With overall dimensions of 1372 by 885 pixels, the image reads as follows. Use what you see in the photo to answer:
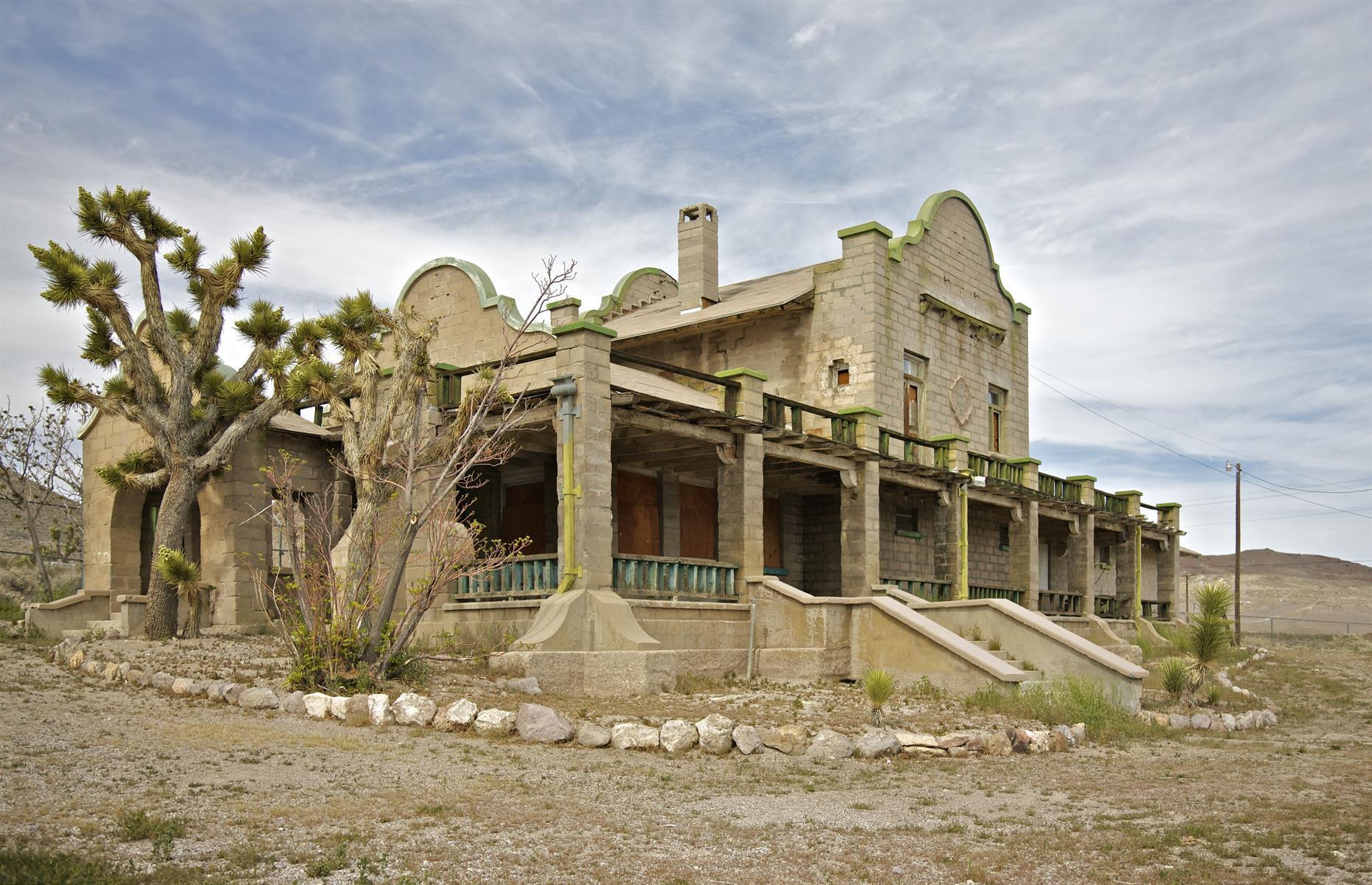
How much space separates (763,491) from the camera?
A: 24.2 metres

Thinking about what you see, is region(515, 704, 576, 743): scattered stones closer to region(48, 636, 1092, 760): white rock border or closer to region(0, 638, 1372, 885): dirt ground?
region(48, 636, 1092, 760): white rock border

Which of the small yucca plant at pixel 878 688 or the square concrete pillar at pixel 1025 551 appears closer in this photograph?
the small yucca plant at pixel 878 688

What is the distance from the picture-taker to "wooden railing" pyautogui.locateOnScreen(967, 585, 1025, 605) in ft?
91.9

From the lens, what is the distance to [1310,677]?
25.0 m

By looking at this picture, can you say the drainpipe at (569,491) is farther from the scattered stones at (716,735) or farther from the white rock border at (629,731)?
the scattered stones at (716,735)

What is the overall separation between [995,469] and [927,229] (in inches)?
233

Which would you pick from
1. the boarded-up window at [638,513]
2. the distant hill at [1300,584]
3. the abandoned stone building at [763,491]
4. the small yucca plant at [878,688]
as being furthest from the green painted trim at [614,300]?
the distant hill at [1300,584]

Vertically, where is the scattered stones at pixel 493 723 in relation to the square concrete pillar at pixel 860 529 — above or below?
below

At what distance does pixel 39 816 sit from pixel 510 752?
4350mm

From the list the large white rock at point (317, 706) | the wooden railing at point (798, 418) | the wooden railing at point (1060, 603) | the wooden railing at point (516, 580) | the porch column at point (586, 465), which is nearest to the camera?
the large white rock at point (317, 706)

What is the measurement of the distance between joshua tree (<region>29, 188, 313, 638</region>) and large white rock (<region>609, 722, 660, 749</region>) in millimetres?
9590

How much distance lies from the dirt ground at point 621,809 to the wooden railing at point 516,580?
17.6 feet

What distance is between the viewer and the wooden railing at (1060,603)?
29.4 meters

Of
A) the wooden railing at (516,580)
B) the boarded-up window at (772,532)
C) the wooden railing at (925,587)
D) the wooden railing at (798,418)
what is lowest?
the wooden railing at (925,587)
